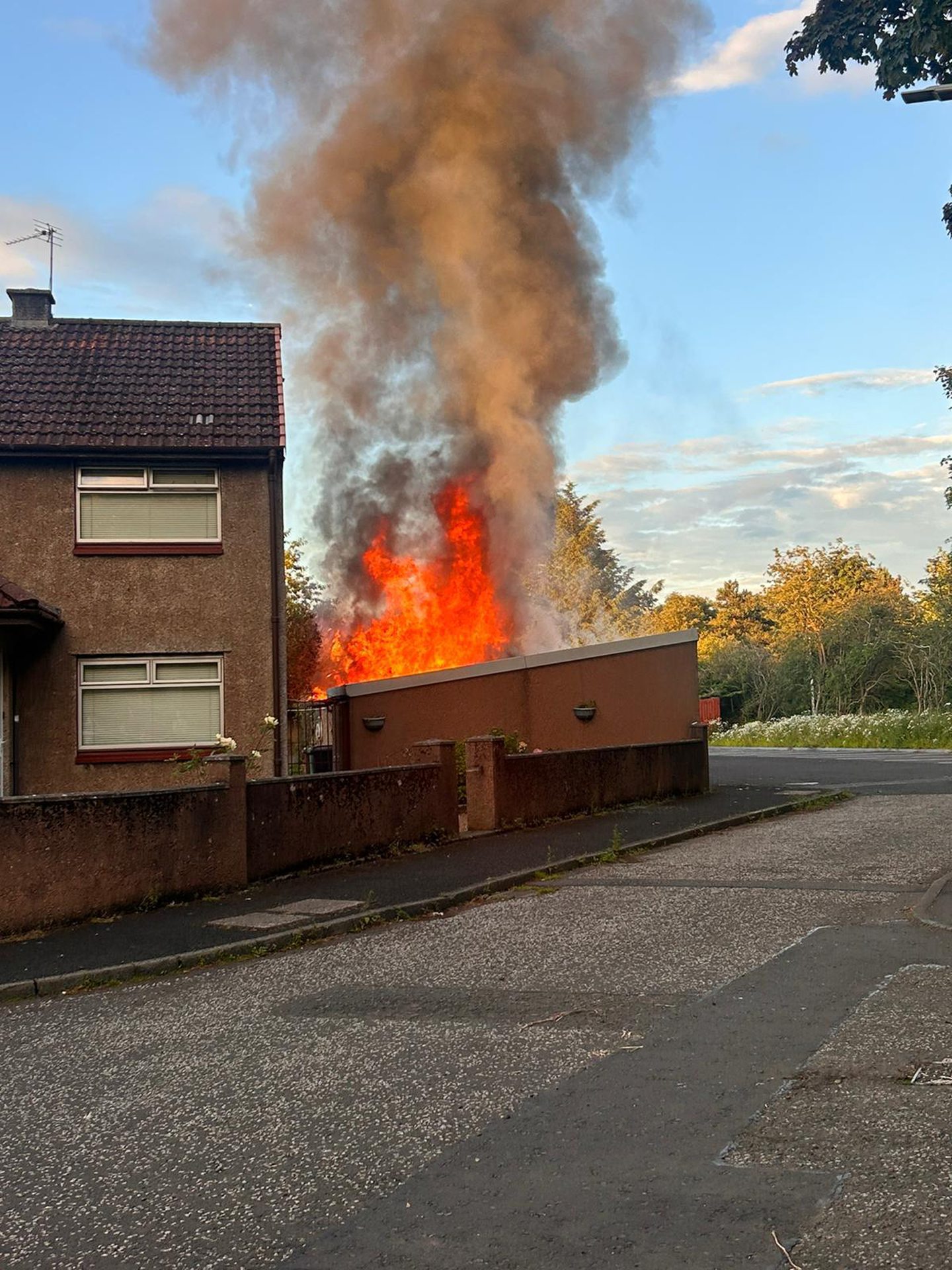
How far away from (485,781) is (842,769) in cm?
1269

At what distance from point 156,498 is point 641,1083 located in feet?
41.4

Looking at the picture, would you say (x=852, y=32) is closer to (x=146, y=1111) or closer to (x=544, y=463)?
(x=544, y=463)

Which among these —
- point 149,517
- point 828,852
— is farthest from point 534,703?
point 828,852

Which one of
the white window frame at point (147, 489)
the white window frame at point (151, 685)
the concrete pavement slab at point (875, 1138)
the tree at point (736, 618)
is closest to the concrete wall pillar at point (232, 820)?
the white window frame at point (151, 685)

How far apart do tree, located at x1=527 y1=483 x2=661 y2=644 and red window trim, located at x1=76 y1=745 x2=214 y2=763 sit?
1775 centimetres

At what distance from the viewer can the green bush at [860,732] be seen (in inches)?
1320

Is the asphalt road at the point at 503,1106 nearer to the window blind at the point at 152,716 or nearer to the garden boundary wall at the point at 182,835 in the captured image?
the garden boundary wall at the point at 182,835

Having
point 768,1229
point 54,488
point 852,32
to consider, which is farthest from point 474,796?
point 852,32

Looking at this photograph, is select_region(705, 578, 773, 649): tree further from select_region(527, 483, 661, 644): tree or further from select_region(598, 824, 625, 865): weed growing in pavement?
select_region(598, 824, 625, 865): weed growing in pavement

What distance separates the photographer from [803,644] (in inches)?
1762

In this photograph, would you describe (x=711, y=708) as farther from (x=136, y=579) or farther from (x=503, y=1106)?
(x=503, y=1106)

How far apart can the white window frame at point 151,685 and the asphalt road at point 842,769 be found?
962 cm

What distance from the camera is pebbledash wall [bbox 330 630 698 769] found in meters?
19.4

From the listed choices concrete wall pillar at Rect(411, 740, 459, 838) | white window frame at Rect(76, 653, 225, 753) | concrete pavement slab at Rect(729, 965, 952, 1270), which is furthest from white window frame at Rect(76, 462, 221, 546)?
concrete pavement slab at Rect(729, 965, 952, 1270)
